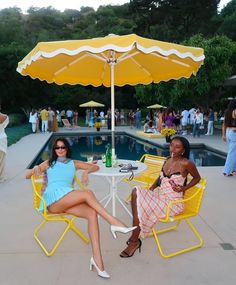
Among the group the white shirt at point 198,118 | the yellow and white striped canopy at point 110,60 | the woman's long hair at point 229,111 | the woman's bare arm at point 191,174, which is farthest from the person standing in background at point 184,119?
the woman's bare arm at point 191,174

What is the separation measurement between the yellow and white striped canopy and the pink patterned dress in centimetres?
142

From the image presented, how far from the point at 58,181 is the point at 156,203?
1080mm

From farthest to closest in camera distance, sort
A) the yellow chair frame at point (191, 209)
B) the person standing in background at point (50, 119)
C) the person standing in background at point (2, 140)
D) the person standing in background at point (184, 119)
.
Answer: the person standing in background at point (50, 119) → the person standing in background at point (184, 119) → the person standing in background at point (2, 140) → the yellow chair frame at point (191, 209)

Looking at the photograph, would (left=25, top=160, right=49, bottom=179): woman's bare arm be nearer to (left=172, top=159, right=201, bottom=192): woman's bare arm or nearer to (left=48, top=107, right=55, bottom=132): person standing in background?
(left=172, top=159, right=201, bottom=192): woman's bare arm

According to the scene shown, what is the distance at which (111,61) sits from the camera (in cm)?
475

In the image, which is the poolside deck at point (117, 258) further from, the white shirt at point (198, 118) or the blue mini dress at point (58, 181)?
the white shirt at point (198, 118)

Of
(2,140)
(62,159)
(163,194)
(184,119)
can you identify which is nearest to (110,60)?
(62,159)

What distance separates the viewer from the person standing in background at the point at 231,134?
269 inches

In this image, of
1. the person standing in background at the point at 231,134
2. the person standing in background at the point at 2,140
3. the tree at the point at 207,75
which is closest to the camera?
the person standing in background at the point at 2,140

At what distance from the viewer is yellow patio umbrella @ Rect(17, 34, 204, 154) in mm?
3521

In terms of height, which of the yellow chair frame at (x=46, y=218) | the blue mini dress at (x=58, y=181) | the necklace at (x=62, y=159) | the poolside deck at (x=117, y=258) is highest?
the necklace at (x=62, y=159)

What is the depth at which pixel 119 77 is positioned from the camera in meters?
6.02

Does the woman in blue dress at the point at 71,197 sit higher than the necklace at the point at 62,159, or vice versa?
the necklace at the point at 62,159

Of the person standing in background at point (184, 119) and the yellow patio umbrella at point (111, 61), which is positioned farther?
the person standing in background at point (184, 119)
